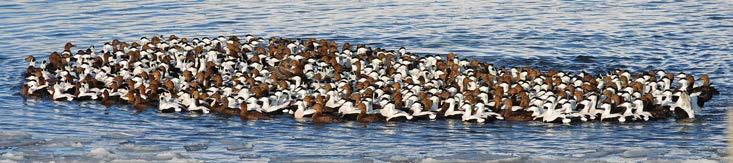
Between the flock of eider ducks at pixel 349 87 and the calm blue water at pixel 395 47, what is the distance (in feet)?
1.08

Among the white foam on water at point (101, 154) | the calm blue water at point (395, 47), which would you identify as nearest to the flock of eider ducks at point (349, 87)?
the calm blue water at point (395, 47)

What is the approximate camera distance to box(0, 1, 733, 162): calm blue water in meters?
20.7

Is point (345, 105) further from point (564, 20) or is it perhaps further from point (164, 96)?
point (564, 20)

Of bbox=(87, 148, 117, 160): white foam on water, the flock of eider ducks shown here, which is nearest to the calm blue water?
bbox=(87, 148, 117, 160): white foam on water

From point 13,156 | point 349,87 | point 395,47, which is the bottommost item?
point 13,156

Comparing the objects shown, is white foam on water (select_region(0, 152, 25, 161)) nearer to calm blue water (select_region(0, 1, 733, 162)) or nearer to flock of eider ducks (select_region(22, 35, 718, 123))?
calm blue water (select_region(0, 1, 733, 162))

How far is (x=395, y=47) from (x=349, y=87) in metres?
12.1

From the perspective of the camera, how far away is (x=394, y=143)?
21.3 m

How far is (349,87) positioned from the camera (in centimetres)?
2417

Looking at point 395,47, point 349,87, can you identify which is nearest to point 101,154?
point 349,87

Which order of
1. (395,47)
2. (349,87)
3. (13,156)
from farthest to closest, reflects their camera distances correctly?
1. (395,47)
2. (349,87)
3. (13,156)

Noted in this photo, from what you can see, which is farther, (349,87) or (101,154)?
(349,87)

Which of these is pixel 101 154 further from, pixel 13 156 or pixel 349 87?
pixel 349 87

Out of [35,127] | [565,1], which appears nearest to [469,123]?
[35,127]
